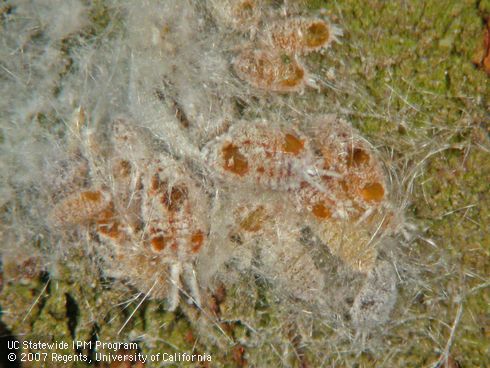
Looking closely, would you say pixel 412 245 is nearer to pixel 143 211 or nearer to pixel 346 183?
pixel 346 183

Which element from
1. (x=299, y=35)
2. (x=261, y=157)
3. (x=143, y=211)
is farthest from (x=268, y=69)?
(x=143, y=211)

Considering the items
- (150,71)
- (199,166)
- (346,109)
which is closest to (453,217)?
(346,109)

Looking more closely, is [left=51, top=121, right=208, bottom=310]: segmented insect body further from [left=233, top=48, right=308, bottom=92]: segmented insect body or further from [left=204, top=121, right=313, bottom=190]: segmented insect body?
[left=233, top=48, right=308, bottom=92]: segmented insect body

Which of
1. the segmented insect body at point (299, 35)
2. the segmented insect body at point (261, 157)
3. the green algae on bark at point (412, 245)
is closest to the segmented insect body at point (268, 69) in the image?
the segmented insect body at point (299, 35)

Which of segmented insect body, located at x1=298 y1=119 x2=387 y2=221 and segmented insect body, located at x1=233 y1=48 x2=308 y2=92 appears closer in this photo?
segmented insect body, located at x1=298 y1=119 x2=387 y2=221

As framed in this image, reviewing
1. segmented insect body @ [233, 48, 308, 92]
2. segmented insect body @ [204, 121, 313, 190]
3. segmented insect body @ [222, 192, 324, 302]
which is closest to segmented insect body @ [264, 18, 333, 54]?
segmented insect body @ [233, 48, 308, 92]
